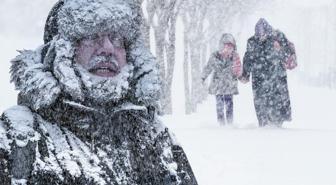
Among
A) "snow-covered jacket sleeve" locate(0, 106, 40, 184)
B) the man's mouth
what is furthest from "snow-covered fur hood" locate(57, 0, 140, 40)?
"snow-covered jacket sleeve" locate(0, 106, 40, 184)

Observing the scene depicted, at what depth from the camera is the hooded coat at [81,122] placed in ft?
6.61

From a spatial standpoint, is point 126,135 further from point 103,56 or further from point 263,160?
point 263,160

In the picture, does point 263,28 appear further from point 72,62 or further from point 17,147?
point 17,147

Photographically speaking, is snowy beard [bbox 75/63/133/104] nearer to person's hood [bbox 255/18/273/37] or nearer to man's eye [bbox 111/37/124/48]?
man's eye [bbox 111/37/124/48]

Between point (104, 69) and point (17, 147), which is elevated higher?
point (104, 69)

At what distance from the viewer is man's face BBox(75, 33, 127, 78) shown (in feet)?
7.14

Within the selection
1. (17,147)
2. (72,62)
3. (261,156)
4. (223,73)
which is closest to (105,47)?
(72,62)

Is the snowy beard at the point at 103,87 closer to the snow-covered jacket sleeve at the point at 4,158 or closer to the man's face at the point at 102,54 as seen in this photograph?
the man's face at the point at 102,54

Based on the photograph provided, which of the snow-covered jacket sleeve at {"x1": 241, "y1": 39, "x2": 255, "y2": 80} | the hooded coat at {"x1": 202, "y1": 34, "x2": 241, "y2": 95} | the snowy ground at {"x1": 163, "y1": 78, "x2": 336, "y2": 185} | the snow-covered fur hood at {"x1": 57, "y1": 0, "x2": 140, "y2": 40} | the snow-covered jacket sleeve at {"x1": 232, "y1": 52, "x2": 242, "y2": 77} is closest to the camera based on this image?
the snow-covered fur hood at {"x1": 57, "y1": 0, "x2": 140, "y2": 40}

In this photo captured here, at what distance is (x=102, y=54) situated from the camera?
86.4 inches

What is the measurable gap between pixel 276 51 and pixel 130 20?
707 cm

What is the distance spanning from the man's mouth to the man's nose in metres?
0.05

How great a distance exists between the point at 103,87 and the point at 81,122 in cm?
15

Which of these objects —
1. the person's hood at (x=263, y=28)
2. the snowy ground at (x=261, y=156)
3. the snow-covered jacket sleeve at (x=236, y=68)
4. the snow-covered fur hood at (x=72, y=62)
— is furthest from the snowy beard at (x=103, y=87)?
the snow-covered jacket sleeve at (x=236, y=68)
